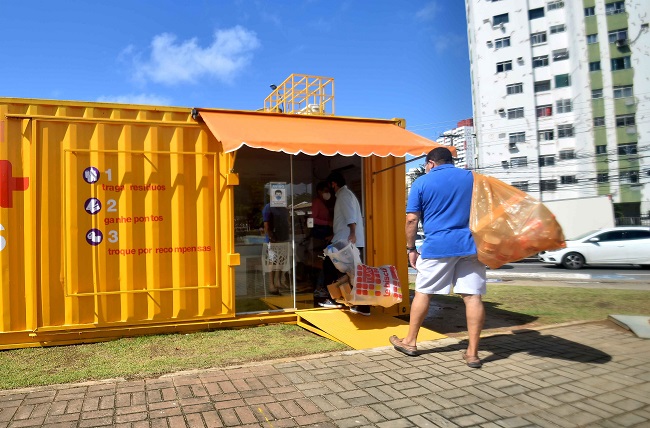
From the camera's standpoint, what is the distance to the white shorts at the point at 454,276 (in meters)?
4.44

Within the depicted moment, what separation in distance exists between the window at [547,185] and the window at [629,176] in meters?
5.85

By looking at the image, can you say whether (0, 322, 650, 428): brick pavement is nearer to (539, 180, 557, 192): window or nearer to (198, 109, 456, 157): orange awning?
(198, 109, 456, 157): orange awning

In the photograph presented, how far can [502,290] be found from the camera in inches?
389

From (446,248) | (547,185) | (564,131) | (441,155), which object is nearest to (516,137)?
(564,131)

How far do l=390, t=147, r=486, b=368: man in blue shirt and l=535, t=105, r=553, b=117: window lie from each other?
49.0 m

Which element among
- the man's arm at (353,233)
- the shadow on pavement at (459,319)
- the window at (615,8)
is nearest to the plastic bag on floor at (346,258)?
the man's arm at (353,233)

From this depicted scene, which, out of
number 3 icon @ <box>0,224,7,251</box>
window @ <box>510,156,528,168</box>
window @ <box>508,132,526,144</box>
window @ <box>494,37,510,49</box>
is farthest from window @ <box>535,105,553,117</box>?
number 3 icon @ <box>0,224,7,251</box>

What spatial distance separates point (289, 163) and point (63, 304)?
11.4ft

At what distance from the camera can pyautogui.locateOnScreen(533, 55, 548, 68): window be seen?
157 ft

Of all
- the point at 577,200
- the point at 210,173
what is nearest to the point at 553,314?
the point at 210,173

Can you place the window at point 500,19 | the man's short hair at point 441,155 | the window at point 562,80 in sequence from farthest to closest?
the window at point 500,19
the window at point 562,80
the man's short hair at point 441,155

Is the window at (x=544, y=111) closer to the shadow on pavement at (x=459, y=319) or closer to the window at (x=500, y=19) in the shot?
the window at (x=500, y=19)

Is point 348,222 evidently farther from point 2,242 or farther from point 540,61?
point 540,61

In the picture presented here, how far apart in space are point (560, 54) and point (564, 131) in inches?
322
